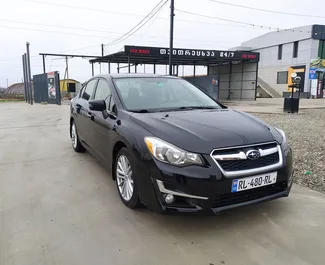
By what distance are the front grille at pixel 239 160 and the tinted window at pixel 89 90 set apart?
293 cm

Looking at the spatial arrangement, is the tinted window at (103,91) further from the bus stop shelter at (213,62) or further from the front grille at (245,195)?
the bus stop shelter at (213,62)

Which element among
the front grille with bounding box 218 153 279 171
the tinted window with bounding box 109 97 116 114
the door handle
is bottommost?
the front grille with bounding box 218 153 279 171

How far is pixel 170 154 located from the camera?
254cm

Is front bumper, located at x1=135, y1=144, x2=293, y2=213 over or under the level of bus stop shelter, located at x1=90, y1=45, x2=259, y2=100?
under

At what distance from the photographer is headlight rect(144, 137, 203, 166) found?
248 cm

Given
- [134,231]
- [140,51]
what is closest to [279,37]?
[140,51]

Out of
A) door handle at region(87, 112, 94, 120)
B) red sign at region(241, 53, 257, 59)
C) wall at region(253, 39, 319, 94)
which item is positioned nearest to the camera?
door handle at region(87, 112, 94, 120)

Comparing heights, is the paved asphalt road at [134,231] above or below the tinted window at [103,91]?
below

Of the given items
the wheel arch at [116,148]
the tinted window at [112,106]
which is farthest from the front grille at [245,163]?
the tinted window at [112,106]

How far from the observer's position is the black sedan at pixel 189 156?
2.46m

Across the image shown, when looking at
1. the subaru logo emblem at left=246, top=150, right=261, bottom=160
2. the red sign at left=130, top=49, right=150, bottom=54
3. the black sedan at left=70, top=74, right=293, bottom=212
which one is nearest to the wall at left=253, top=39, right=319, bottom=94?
the red sign at left=130, top=49, right=150, bottom=54

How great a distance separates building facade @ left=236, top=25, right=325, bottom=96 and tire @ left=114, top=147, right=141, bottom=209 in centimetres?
3525

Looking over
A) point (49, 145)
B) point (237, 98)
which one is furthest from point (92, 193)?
point (237, 98)

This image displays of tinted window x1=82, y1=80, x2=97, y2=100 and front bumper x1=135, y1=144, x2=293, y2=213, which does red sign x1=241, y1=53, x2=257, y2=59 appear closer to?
tinted window x1=82, y1=80, x2=97, y2=100
